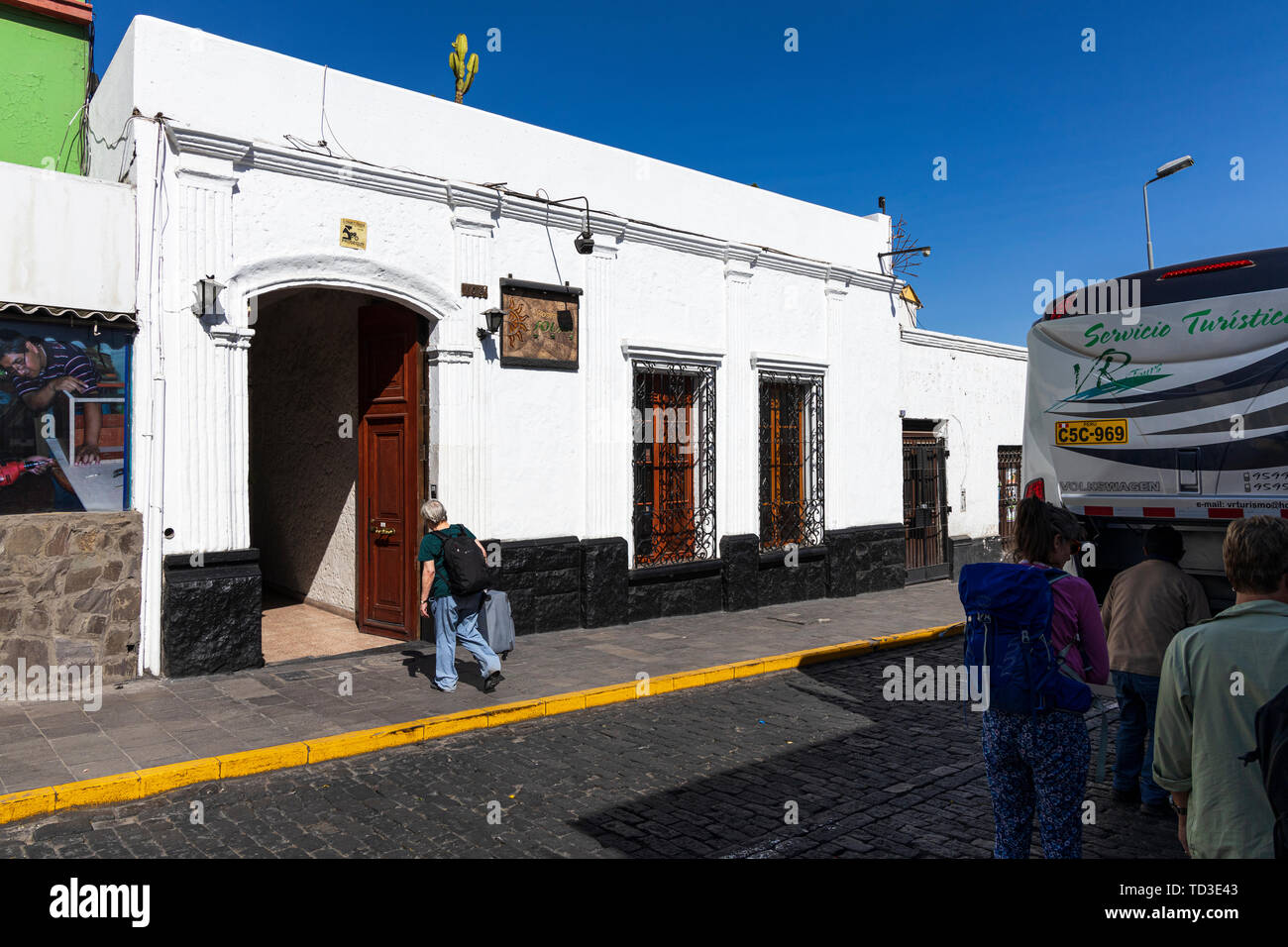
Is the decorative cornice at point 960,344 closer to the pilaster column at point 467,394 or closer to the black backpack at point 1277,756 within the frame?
the pilaster column at point 467,394

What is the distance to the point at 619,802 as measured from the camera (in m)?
5.13

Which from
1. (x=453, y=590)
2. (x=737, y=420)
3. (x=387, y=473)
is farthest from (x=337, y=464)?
(x=737, y=420)

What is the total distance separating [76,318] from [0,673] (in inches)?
113

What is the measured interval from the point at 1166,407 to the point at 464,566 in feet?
17.0

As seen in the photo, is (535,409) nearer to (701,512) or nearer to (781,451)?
(701,512)

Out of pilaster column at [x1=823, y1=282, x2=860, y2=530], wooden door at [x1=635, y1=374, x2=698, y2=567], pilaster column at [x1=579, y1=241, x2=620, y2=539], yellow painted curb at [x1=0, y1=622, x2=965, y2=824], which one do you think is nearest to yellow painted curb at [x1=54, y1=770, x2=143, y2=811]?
yellow painted curb at [x1=0, y1=622, x2=965, y2=824]

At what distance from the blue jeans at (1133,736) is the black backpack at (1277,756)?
3089 mm

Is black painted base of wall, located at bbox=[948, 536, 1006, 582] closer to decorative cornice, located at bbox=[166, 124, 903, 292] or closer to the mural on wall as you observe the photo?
decorative cornice, located at bbox=[166, 124, 903, 292]

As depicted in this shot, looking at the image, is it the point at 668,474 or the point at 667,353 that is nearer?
the point at 667,353

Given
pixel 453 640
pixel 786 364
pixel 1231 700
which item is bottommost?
pixel 453 640

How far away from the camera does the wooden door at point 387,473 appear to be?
960cm

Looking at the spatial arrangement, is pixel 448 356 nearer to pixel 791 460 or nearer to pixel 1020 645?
pixel 791 460
